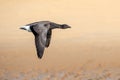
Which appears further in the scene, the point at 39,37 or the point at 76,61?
the point at 76,61

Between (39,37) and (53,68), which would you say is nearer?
(39,37)

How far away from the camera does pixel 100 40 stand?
16.0ft

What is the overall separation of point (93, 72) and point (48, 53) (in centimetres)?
54

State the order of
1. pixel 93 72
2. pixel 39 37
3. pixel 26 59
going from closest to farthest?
pixel 39 37
pixel 93 72
pixel 26 59

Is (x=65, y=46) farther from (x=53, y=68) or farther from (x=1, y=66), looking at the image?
(x=1, y=66)

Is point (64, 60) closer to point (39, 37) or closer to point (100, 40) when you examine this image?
point (100, 40)

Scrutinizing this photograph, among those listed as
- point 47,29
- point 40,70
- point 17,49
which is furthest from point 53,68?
point 47,29

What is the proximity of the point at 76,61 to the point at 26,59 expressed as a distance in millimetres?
491

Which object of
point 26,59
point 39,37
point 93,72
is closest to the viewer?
point 39,37

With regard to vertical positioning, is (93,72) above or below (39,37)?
below

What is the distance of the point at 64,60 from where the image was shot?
4.77 metres

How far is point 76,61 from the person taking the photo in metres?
4.75

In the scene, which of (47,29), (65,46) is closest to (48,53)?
(65,46)

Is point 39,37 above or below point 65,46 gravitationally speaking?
above
